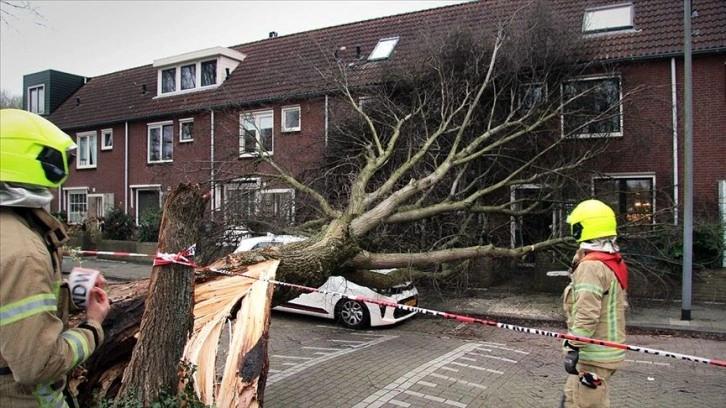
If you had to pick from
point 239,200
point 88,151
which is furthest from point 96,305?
point 88,151

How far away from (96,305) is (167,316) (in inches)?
46.0

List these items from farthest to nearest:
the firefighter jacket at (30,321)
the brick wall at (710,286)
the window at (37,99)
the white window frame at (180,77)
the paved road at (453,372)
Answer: the window at (37,99) < the white window frame at (180,77) < the brick wall at (710,286) < the paved road at (453,372) < the firefighter jacket at (30,321)

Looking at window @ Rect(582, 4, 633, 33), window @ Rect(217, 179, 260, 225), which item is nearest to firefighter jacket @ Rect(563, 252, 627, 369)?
window @ Rect(217, 179, 260, 225)

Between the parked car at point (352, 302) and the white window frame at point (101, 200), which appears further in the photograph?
the white window frame at point (101, 200)

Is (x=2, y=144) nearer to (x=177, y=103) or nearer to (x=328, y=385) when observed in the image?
(x=328, y=385)

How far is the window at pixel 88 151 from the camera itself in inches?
930

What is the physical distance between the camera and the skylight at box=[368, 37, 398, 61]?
1635cm

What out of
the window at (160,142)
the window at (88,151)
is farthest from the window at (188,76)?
the window at (88,151)

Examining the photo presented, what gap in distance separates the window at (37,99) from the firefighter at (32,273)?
2980cm

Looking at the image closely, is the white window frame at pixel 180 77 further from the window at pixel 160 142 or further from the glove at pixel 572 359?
the glove at pixel 572 359

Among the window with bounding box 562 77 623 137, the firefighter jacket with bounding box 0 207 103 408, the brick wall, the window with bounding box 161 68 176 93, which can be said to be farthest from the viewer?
the window with bounding box 161 68 176 93

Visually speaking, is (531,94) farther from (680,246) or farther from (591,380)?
(591,380)

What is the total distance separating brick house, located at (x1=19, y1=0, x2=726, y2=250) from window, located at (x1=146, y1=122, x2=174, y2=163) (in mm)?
47

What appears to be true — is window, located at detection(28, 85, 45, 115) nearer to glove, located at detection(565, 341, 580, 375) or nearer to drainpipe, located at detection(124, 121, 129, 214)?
drainpipe, located at detection(124, 121, 129, 214)
